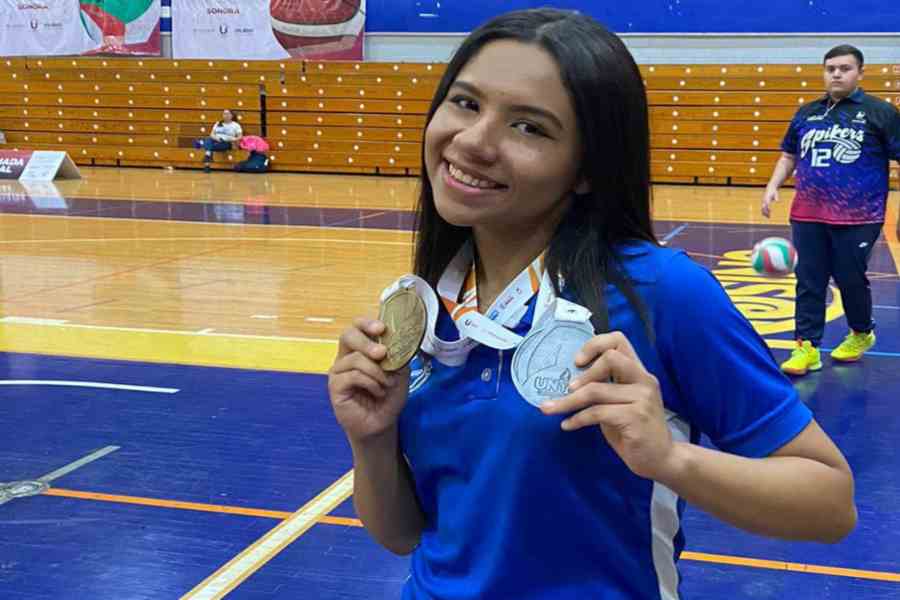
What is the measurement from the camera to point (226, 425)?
17.4ft

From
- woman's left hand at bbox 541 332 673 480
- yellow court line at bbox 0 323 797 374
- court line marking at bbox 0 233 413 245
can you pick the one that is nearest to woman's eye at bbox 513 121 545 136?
woman's left hand at bbox 541 332 673 480

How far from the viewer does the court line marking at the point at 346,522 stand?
369 cm

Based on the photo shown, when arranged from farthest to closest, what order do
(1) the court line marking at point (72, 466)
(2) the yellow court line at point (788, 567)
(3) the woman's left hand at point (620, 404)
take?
(1) the court line marking at point (72, 466), (2) the yellow court line at point (788, 567), (3) the woman's left hand at point (620, 404)

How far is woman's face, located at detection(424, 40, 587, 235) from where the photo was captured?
1.30m

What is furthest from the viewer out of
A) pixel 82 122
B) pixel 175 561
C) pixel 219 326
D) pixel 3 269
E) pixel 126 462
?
pixel 82 122

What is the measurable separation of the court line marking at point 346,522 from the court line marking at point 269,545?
64 mm

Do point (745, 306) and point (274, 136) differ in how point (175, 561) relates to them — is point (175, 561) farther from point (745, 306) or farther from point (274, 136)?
point (274, 136)

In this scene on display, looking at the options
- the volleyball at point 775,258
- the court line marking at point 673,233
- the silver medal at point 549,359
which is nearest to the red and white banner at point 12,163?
the court line marking at point 673,233

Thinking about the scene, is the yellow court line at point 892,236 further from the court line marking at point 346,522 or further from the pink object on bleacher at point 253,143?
the pink object on bleacher at point 253,143

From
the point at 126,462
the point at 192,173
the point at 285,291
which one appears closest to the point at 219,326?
the point at 285,291

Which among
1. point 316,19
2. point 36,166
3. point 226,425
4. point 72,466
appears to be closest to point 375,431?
point 72,466

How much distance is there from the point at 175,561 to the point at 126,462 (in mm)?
1153

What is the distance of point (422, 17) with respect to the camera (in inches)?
818

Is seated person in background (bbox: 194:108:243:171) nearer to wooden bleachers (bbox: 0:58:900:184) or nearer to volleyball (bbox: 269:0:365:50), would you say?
wooden bleachers (bbox: 0:58:900:184)
